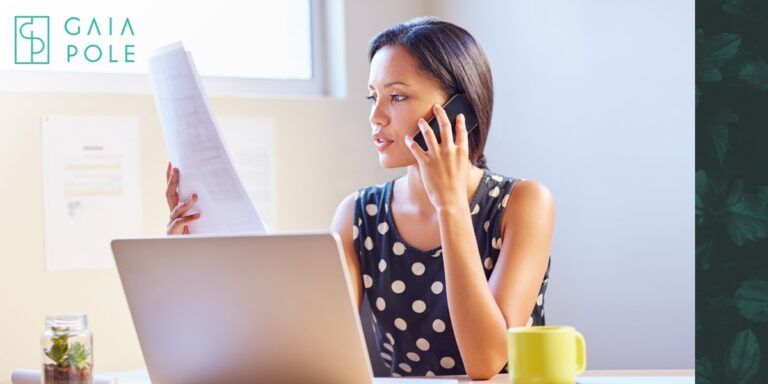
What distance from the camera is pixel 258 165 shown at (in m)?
2.96

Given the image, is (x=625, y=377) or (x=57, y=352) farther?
(x=625, y=377)

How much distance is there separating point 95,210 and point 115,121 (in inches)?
9.6

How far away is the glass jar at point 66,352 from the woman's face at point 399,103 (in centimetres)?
75

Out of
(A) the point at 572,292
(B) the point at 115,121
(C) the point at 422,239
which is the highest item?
(B) the point at 115,121

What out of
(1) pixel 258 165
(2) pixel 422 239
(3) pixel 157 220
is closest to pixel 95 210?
(3) pixel 157 220

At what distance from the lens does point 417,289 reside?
6.43 feet
